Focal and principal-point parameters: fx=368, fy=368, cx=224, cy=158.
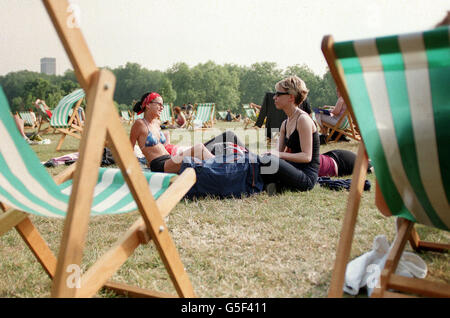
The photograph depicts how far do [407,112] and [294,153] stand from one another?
2003mm

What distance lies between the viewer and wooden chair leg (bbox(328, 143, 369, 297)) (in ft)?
3.79

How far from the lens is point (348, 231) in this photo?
47.0 inches

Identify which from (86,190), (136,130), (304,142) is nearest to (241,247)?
(86,190)

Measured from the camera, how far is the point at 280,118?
683cm

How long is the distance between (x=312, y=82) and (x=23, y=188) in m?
49.2

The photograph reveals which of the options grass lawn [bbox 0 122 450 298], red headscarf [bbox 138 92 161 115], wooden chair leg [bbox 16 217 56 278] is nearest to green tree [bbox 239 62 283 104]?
red headscarf [bbox 138 92 161 115]

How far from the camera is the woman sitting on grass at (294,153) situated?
9.68 feet

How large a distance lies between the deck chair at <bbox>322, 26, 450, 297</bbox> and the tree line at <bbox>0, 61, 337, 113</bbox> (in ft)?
144

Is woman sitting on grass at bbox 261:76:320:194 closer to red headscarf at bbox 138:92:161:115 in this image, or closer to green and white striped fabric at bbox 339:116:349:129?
red headscarf at bbox 138:92:161:115

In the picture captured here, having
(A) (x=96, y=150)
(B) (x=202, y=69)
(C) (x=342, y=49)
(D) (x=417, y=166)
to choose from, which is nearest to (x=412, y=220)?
(D) (x=417, y=166)

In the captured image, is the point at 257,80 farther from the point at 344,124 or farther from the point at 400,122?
the point at 400,122

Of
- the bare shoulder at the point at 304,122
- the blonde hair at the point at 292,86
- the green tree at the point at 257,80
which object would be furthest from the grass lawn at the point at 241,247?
the green tree at the point at 257,80

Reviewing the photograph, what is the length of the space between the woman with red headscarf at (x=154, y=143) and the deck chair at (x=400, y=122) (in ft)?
6.83

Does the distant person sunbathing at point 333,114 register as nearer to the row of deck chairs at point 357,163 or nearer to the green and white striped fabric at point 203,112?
the row of deck chairs at point 357,163
